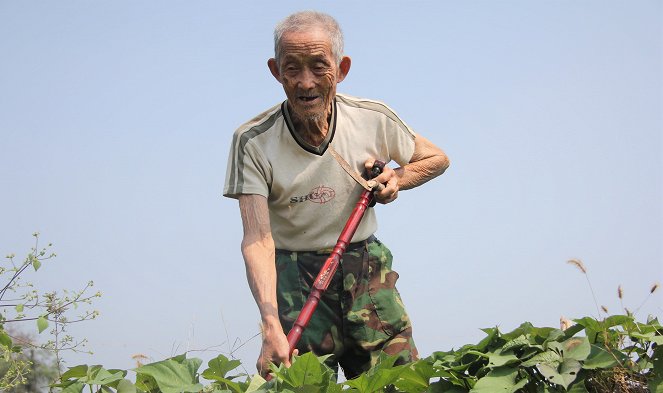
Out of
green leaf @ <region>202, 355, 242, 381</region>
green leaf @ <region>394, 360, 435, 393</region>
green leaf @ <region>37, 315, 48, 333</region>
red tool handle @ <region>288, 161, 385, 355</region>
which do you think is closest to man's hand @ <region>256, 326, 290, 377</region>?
red tool handle @ <region>288, 161, 385, 355</region>

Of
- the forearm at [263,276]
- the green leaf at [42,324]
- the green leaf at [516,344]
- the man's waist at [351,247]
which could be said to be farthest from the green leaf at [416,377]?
the green leaf at [42,324]

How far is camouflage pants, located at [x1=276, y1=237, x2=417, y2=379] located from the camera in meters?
3.97

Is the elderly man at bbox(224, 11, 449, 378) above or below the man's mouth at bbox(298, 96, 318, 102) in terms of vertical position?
below

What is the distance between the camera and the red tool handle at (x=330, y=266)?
11.5ft

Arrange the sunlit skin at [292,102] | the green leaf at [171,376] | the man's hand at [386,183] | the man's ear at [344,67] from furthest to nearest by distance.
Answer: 1. the man's hand at [386,183]
2. the man's ear at [344,67]
3. the sunlit skin at [292,102]
4. the green leaf at [171,376]

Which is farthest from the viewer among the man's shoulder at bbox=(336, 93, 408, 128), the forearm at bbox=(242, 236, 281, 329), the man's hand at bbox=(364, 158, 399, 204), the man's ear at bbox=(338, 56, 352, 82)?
the man's shoulder at bbox=(336, 93, 408, 128)

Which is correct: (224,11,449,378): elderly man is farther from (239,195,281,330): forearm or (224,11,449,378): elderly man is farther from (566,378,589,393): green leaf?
(566,378,589,393): green leaf

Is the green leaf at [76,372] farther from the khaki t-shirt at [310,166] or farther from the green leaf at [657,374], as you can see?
the green leaf at [657,374]

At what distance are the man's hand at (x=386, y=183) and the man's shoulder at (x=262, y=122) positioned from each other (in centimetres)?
50

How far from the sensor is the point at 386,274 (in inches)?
162

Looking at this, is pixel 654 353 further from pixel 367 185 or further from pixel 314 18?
pixel 314 18

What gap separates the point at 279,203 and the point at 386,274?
0.66 metres

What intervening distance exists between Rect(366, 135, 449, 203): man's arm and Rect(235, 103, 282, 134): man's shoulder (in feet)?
1.67

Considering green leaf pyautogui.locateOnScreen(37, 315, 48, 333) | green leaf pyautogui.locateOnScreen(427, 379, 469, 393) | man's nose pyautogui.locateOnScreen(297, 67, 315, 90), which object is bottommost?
green leaf pyautogui.locateOnScreen(427, 379, 469, 393)
